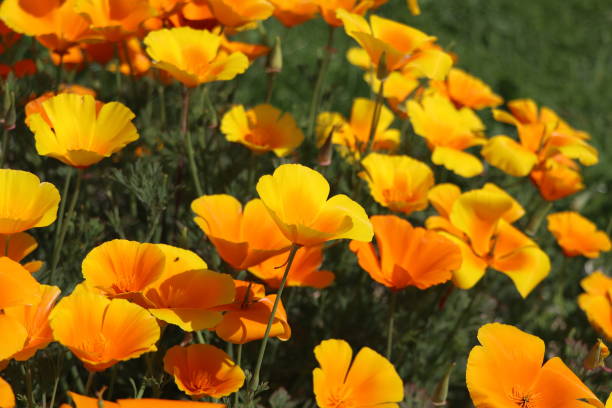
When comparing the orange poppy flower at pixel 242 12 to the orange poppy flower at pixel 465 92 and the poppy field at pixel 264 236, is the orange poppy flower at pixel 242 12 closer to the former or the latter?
the poppy field at pixel 264 236

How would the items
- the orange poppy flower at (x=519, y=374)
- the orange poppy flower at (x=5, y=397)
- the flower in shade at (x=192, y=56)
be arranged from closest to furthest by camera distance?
the orange poppy flower at (x=5, y=397) < the orange poppy flower at (x=519, y=374) < the flower in shade at (x=192, y=56)

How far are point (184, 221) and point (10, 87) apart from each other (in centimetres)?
51

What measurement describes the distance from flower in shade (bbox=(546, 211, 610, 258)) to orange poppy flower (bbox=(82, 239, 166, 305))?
126 centimetres

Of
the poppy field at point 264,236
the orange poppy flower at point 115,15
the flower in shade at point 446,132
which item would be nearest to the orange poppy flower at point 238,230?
the poppy field at point 264,236

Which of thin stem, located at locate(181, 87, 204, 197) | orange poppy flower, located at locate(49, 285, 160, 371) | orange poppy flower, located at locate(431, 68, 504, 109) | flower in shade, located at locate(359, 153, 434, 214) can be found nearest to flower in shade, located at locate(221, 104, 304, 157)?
thin stem, located at locate(181, 87, 204, 197)

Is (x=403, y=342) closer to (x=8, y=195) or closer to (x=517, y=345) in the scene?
(x=517, y=345)

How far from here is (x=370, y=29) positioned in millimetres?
1770

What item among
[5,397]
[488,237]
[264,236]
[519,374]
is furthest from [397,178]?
[5,397]

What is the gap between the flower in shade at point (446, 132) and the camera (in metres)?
1.87

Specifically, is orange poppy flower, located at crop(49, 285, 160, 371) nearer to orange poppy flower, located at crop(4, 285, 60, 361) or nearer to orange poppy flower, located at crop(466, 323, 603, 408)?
orange poppy flower, located at crop(4, 285, 60, 361)

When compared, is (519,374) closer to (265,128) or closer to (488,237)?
(488,237)

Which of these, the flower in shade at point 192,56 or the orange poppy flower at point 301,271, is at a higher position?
the flower in shade at point 192,56

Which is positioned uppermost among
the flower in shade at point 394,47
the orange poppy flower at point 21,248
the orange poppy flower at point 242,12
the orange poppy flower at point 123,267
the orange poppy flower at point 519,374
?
the orange poppy flower at point 242,12

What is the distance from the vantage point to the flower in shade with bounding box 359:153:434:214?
1741 mm
